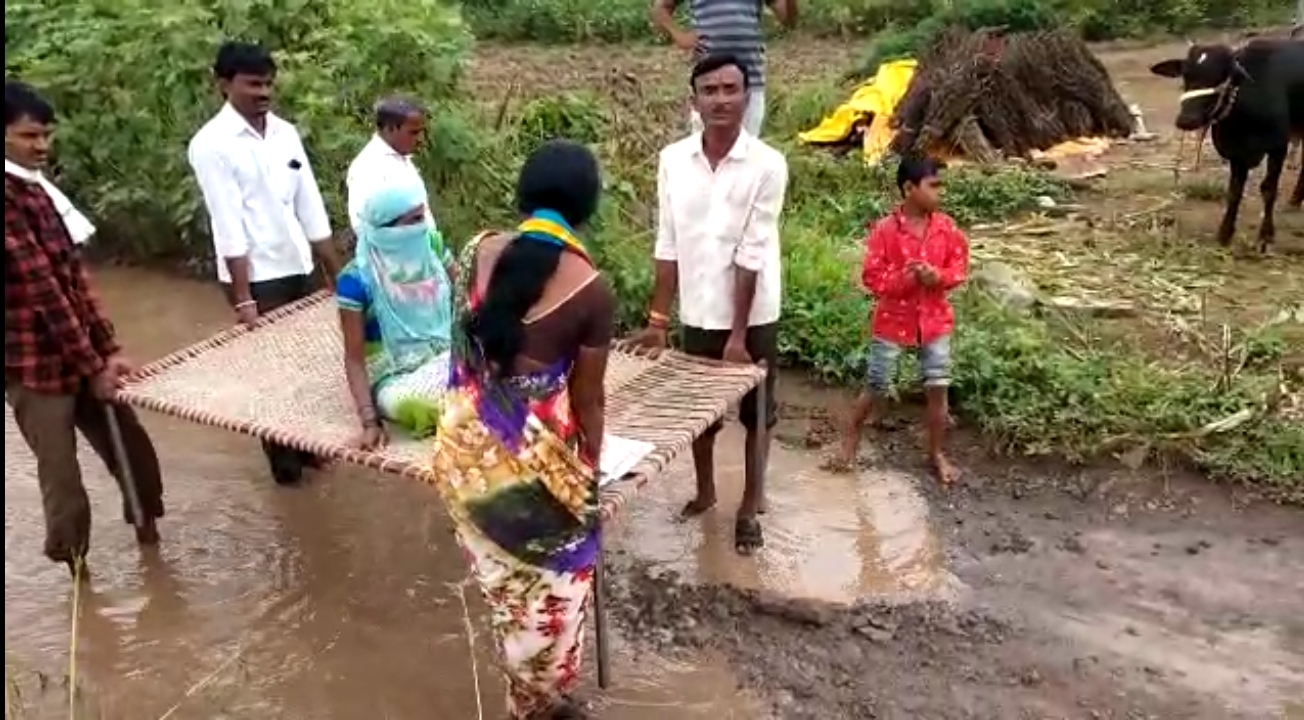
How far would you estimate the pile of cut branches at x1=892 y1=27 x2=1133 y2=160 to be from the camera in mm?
8711

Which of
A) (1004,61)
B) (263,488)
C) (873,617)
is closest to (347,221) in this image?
(263,488)

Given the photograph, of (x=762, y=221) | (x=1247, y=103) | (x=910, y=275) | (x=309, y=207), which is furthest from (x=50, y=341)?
(x=1247, y=103)

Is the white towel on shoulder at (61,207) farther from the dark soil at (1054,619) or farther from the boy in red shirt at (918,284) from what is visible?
the boy in red shirt at (918,284)

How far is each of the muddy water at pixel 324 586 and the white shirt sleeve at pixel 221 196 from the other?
0.99 m

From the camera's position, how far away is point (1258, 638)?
12.6 feet

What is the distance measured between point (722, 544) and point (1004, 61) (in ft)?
18.0

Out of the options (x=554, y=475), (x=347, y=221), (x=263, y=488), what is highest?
(x=554, y=475)

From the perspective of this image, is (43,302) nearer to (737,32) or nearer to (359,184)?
(359,184)

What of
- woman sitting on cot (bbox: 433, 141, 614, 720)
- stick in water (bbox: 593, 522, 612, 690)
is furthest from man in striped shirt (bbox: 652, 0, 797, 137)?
woman sitting on cot (bbox: 433, 141, 614, 720)

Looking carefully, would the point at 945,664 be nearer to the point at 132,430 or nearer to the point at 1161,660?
the point at 1161,660

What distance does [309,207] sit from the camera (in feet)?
15.8

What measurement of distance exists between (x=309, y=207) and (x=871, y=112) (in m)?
5.23

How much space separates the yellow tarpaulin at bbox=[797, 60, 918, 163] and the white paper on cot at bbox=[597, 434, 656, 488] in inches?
216

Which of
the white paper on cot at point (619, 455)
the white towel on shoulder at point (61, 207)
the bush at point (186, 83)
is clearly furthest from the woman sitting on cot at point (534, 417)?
the bush at point (186, 83)
